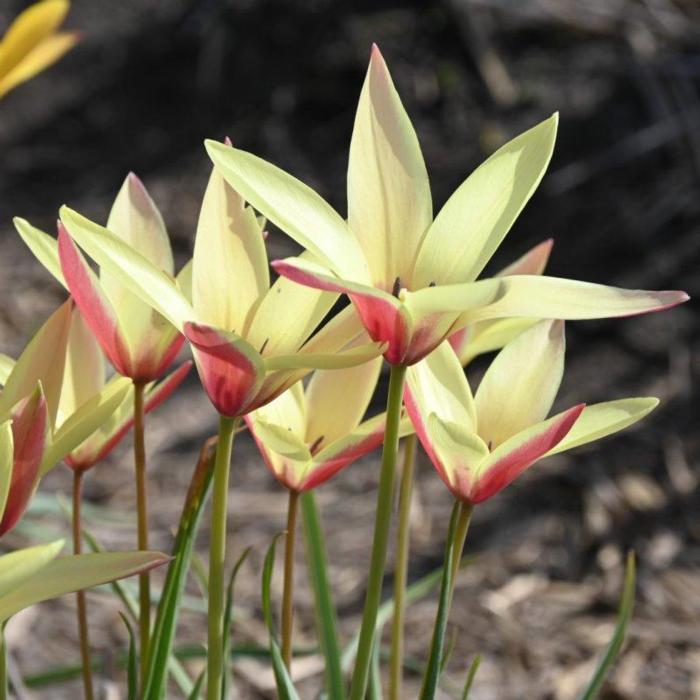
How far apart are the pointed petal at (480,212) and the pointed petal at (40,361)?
0.19 meters

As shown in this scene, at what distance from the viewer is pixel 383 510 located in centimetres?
61

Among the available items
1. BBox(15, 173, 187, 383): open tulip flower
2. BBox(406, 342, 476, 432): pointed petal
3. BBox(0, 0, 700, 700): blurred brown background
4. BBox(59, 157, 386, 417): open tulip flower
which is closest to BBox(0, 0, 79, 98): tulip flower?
BBox(15, 173, 187, 383): open tulip flower

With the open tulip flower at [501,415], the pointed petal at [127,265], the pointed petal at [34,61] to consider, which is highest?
the pointed petal at [34,61]

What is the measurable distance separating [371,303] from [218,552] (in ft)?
0.55

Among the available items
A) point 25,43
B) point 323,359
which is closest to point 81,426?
point 323,359

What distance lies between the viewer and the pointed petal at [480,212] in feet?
2.10

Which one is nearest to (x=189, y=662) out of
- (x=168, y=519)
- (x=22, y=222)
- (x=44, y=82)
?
(x=168, y=519)

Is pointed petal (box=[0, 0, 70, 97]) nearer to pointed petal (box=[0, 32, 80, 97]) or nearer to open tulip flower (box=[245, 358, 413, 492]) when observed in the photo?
pointed petal (box=[0, 32, 80, 97])

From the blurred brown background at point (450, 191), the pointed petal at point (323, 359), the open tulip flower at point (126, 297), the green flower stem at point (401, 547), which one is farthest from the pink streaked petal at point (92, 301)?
the blurred brown background at point (450, 191)

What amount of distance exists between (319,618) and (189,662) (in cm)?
68

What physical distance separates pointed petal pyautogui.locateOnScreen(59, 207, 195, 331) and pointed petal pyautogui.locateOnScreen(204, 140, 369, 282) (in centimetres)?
6

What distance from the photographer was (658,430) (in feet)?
6.79

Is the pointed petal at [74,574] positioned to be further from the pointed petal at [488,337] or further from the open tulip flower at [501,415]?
the pointed petal at [488,337]

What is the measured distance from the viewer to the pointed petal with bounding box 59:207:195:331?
0.59m
